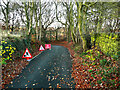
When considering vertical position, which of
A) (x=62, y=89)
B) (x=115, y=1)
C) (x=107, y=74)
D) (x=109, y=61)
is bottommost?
(x=62, y=89)

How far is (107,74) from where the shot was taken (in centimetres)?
509

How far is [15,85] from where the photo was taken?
5258mm

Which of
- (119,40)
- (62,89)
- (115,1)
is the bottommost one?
(62,89)

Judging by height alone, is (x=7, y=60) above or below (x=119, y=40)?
below

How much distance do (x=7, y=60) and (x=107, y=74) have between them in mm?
7709

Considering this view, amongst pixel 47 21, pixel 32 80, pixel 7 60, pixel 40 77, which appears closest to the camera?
pixel 32 80

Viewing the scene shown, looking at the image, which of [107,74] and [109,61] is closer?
[107,74]

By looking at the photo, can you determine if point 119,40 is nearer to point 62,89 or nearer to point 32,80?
point 62,89

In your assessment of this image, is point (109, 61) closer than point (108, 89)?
No

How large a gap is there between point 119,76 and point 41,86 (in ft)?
13.4

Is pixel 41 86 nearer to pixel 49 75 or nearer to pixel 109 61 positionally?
pixel 49 75

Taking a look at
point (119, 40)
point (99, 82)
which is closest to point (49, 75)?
point (99, 82)

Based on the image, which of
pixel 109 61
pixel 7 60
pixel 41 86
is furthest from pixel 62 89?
pixel 7 60

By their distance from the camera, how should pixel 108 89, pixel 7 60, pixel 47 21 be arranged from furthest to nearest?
pixel 47 21
pixel 7 60
pixel 108 89
